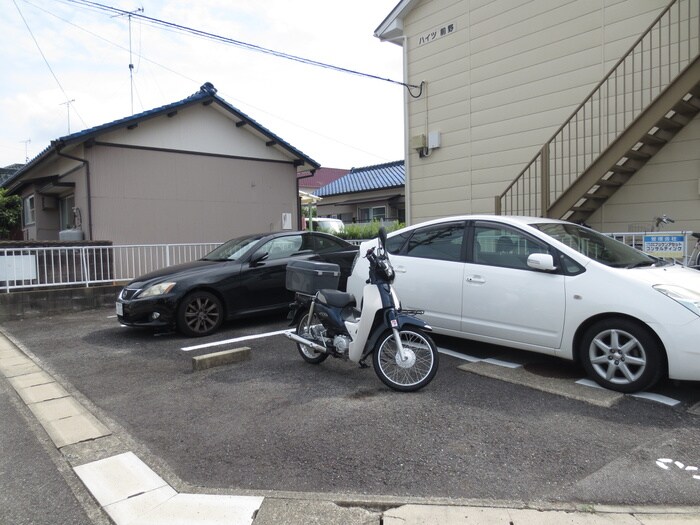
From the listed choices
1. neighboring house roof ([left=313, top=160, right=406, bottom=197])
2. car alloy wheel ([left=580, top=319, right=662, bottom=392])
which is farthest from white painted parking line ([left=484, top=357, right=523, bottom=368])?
neighboring house roof ([left=313, top=160, right=406, bottom=197])

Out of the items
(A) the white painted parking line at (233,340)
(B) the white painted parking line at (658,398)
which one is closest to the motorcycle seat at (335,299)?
(A) the white painted parking line at (233,340)

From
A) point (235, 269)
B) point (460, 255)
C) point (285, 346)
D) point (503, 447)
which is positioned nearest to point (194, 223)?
point (235, 269)

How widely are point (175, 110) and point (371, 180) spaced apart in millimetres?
11399

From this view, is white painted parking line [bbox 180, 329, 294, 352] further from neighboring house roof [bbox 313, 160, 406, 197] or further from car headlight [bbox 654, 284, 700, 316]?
neighboring house roof [bbox 313, 160, 406, 197]

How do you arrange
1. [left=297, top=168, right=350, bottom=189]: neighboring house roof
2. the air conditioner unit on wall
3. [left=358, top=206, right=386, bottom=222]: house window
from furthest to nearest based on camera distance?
[left=297, top=168, right=350, bottom=189]: neighboring house roof, [left=358, top=206, right=386, bottom=222]: house window, the air conditioner unit on wall

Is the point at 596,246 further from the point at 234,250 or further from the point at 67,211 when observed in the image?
the point at 67,211

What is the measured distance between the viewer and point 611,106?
7.62 m

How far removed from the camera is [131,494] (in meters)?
2.69

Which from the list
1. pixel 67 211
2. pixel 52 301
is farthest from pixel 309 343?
pixel 67 211

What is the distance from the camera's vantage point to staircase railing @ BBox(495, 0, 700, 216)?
22.6 feet

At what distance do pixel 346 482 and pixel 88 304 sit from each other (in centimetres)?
769

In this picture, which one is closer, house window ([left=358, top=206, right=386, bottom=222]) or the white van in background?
the white van in background

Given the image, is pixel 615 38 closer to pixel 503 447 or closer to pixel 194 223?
pixel 503 447

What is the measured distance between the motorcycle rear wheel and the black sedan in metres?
1.89
